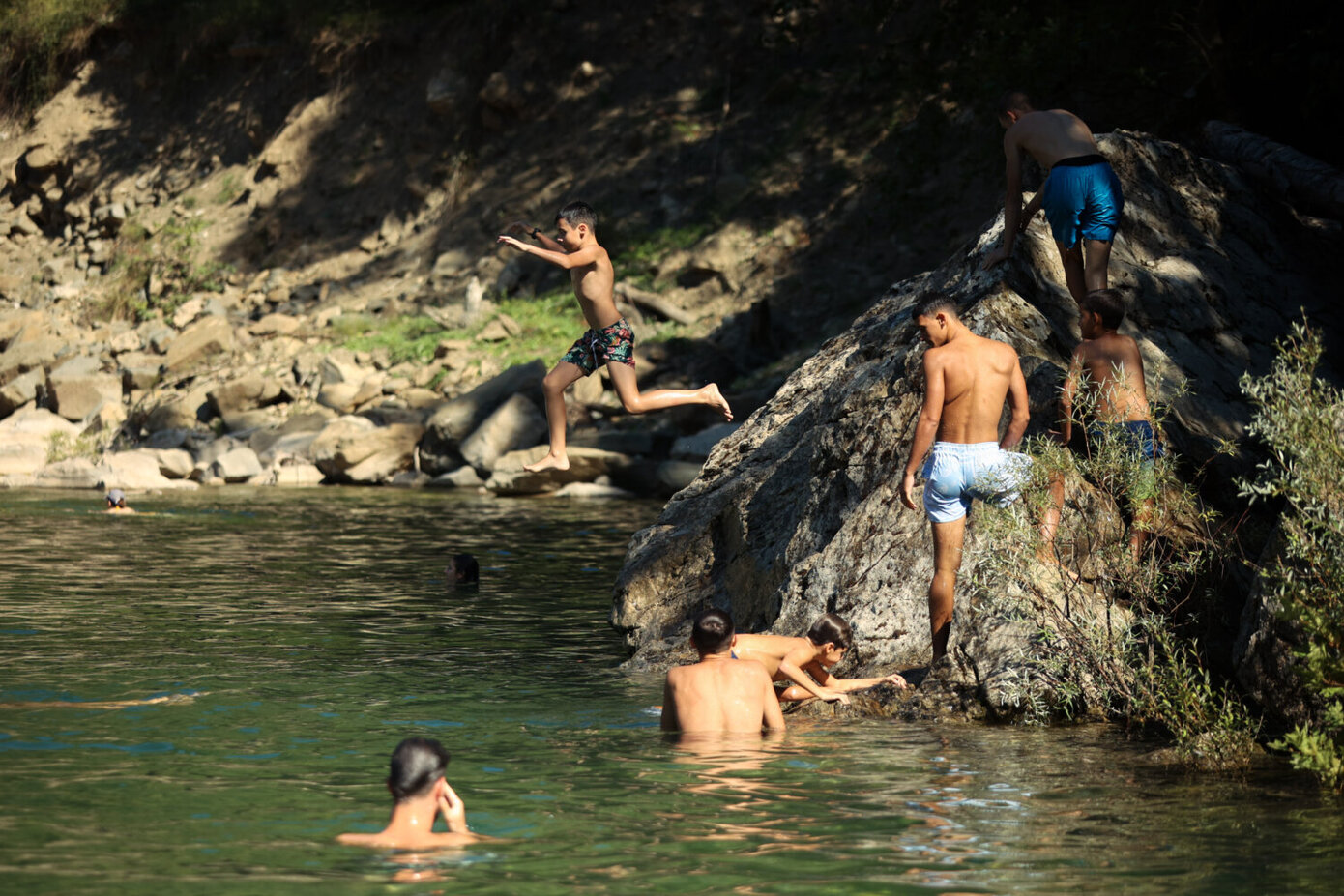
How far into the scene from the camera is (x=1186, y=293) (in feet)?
35.6

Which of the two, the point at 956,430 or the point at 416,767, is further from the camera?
the point at 956,430

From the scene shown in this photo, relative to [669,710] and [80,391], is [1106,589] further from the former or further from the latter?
[80,391]

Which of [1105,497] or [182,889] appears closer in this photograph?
[182,889]

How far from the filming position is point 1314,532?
7035 mm

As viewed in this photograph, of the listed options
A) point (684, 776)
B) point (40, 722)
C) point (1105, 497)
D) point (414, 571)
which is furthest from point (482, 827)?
point (414, 571)

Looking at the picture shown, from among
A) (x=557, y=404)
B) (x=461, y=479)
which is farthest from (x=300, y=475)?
(x=557, y=404)

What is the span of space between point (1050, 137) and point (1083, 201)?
58cm

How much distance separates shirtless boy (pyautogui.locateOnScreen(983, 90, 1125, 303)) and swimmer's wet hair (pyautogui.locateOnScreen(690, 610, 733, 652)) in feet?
11.9

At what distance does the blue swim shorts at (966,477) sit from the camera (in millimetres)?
8383

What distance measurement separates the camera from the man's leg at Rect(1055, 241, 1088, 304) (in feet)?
33.0

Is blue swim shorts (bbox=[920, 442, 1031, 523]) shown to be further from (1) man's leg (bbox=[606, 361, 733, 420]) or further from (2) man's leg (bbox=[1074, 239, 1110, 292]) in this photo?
(1) man's leg (bbox=[606, 361, 733, 420])

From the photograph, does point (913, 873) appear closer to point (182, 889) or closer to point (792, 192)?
point (182, 889)

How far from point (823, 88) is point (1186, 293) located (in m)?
24.0

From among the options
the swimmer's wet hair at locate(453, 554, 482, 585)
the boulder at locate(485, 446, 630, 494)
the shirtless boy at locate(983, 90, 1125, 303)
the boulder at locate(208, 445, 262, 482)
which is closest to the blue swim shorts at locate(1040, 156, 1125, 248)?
the shirtless boy at locate(983, 90, 1125, 303)
